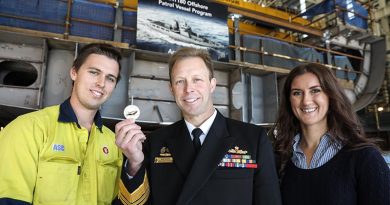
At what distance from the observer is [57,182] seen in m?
2.04

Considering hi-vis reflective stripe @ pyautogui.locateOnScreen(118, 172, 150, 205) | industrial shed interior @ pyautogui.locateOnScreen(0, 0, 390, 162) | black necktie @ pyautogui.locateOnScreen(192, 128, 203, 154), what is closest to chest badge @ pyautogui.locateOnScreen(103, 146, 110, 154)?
hi-vis reflective stripe @ pyautogui.locateOnScreen(118, 172, 150, 205)

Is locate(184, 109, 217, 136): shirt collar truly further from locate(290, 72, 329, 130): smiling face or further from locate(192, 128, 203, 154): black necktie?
locate(290, 72, 329, 130): smiling face

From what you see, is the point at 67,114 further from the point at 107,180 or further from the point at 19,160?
the point at 107,180

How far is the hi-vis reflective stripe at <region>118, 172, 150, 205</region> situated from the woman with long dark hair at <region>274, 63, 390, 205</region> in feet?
3.51

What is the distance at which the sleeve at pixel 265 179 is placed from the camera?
67.1 inches

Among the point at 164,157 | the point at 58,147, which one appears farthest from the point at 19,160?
the point at 164,157

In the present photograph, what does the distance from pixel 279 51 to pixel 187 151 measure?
→ 842 centimetres

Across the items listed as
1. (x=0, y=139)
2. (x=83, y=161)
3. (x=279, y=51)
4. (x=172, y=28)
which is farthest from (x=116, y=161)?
(x=279, y=51)

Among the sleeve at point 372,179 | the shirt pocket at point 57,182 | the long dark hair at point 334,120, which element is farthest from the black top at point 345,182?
the shirt pocket at point 57,182

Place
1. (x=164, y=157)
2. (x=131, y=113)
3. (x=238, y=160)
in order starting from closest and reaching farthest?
(x=238, y=160) → (x=164, y=157) → (x=131, y=113)

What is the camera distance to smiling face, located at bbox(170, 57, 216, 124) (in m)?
1.91

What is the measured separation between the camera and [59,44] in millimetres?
6258

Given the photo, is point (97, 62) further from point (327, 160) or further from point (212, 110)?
point (327, 160)

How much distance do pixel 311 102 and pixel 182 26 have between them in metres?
5.80
